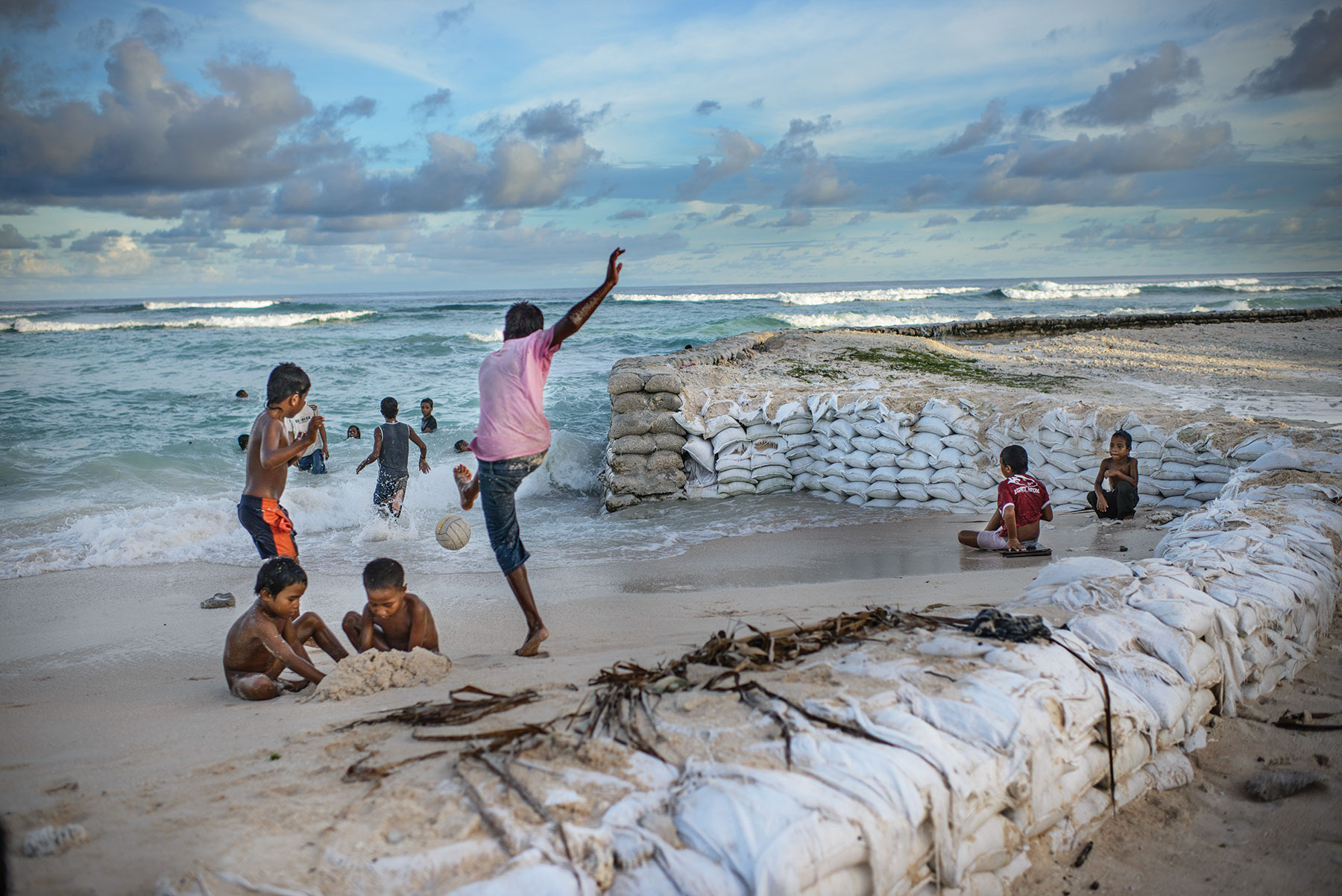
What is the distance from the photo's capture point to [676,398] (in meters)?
6.59

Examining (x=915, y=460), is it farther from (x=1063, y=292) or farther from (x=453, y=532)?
(x=1063, y=292)

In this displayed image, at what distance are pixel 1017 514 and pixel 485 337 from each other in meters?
23.3

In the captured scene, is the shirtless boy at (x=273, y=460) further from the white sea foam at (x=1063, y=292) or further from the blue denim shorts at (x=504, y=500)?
the white sea foam at (x=1063, y=292)

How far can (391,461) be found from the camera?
262 inches

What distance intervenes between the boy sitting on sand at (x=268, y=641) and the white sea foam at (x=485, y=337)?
2199 cm

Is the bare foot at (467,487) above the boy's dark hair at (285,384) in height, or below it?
below

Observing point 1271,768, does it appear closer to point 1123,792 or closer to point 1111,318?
point 1123,792

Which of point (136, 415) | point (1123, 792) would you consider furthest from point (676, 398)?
point (136, 415)

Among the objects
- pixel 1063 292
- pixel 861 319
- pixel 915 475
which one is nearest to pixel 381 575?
pixel 915 475

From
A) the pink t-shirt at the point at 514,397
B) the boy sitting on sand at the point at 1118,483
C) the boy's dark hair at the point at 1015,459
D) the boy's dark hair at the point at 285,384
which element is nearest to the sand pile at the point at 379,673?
the pink t-shirt at the point at 514,397

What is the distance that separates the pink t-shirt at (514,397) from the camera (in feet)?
10.4

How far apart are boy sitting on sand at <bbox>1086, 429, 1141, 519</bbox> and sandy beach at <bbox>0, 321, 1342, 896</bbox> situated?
0.15 metres

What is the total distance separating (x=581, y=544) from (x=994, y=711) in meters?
4.11

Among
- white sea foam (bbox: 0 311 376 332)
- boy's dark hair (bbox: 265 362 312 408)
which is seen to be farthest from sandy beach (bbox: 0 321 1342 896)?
white sea foam (bbox: 0 311 376 332)
